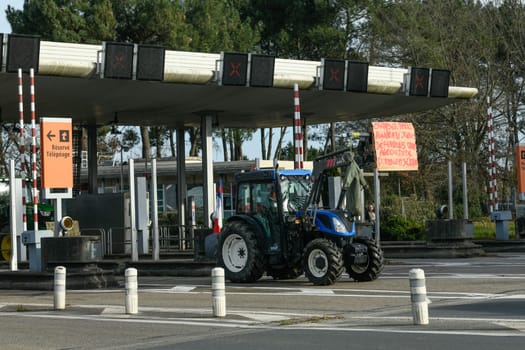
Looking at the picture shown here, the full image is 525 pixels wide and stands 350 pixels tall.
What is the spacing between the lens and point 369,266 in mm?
20234

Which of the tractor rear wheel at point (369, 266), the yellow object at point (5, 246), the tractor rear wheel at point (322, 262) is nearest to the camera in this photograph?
the tractor rear wheel at point (322, 262)

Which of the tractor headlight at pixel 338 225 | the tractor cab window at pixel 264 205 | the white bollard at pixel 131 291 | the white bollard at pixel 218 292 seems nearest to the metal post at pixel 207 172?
the tractor cab window at pixel 264 205

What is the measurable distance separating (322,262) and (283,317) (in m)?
5.08

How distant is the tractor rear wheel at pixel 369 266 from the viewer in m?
20.1

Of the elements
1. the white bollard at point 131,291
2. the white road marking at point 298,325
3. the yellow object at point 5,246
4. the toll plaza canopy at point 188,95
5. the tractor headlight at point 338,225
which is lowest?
the white road marking at point 298,325

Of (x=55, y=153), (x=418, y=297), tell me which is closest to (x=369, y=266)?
(x=55, y=153)

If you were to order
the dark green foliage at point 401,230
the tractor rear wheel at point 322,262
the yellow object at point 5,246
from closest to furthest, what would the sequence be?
1. the tractor rear wheel at point 322,262
2. the yellow object at point 5,246
3. the dark green foliage at point 401,230

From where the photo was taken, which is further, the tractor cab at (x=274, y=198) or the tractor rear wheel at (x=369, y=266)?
the tractor cab at (x=274, y=198)

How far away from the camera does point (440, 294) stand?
17188 mm

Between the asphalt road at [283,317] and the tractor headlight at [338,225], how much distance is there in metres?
0.97

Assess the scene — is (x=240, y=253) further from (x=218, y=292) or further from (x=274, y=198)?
(x=218, y=292)

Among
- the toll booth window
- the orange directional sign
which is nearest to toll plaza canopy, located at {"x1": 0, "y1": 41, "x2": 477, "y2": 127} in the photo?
the orange directional sign

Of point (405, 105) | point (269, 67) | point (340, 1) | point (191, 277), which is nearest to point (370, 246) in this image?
point (191, 277)

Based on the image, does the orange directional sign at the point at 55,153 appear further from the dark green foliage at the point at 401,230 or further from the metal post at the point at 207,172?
the dark green foliage at the point at 401,230
